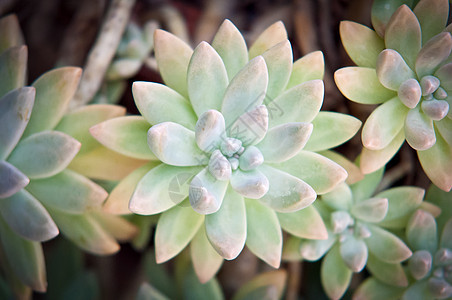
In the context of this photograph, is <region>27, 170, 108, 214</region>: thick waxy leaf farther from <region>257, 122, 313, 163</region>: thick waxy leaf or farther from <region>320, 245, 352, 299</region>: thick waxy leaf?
<region>320, 245, 352, 299</region>: thick waxy leaf

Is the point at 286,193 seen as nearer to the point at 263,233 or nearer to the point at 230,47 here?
the point at 263,233

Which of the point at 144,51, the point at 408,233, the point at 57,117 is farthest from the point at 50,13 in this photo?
the point at 408,233

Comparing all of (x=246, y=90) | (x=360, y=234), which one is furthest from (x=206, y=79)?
(x=360, y=234)

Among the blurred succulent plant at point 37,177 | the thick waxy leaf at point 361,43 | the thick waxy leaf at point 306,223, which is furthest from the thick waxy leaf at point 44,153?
the thick waxy leaf at point 361,43

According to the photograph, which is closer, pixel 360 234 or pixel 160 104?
pixel 160 104

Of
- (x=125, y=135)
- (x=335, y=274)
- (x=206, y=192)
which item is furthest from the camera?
(x=335, y=274)

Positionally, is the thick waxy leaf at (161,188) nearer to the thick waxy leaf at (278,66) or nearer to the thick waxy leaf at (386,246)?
the thick waxy leaf at (278,66)
